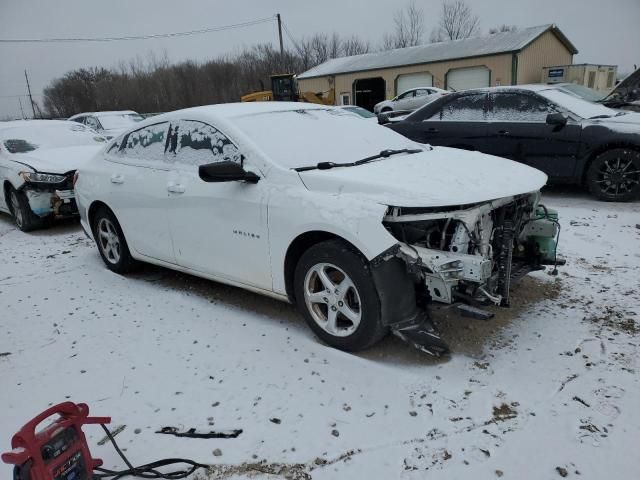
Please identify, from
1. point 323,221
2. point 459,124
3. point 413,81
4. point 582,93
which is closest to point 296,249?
point 323,221

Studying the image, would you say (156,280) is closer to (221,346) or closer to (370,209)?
(221,346)

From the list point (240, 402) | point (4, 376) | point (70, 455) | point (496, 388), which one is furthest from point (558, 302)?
point (4, 376)

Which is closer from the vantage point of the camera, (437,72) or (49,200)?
(49,200)

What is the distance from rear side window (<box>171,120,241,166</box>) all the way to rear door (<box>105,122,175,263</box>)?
0.39 ft

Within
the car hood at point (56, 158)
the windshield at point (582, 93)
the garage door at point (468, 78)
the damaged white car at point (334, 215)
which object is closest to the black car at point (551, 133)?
the windshield at point (582, 93)

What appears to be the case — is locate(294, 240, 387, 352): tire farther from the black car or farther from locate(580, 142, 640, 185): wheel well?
locate(580, 142, 640, 185): wheel well

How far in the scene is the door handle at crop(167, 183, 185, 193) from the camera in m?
3.94

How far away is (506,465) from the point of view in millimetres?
2252

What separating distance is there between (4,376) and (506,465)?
3.13 meters

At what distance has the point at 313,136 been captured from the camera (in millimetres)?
3789

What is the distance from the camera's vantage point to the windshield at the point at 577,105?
22.1 feet

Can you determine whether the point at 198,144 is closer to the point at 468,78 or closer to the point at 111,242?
the point at 111,242

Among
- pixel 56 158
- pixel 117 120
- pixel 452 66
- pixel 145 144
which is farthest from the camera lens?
pixel 452 66

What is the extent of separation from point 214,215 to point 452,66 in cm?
2506
